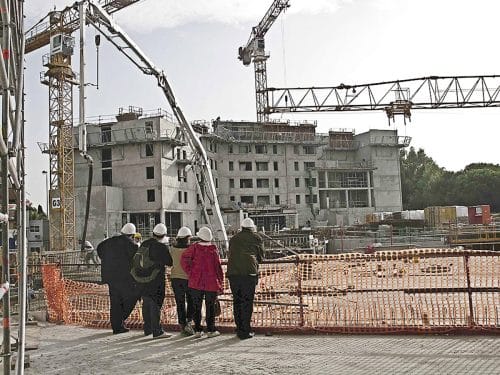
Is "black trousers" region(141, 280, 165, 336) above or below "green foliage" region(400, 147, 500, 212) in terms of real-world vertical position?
below

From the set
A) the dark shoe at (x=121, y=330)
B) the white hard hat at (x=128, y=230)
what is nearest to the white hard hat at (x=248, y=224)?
the white hard hat at (x=128, y=230)

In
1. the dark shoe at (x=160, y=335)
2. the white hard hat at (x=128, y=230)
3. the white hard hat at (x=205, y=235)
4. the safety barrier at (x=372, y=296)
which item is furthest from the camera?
the white hard hat at (x=128, y=230)

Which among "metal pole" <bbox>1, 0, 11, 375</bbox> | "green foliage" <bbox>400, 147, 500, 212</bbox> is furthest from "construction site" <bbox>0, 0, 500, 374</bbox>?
"green foliage" <bbox>400, 147, 500, 212</bbox>

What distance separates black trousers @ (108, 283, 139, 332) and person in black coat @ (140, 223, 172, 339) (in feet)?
1.07

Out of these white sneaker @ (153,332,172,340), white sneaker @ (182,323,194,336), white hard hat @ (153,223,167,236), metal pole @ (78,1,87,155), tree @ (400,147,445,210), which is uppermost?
tree @ (400,147,445,210)

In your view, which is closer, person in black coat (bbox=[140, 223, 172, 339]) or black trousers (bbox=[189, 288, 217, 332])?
black trousers (bbox=[189, 288, 217, 332])

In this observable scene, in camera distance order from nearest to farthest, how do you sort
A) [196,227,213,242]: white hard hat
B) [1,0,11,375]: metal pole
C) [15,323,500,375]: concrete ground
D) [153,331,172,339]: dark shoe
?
[1,0,11,375]: metal pole
[15,323,500,375]: concrete ground
[153,331,172,339]: dark shoe
[196,227,213,242]: white hard hat

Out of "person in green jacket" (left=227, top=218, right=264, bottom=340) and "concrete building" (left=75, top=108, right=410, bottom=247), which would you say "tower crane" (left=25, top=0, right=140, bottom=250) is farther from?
"person in green jacket" (left=227, top=218, right=264, bottom=340)

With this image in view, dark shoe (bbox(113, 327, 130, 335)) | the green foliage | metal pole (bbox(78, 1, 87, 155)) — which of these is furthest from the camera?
the green foliage

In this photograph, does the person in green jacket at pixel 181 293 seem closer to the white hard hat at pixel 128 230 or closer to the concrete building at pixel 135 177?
the white hard hat at pixel 128 230

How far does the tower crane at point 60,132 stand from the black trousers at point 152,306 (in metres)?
39.4

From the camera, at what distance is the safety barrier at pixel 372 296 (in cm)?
750

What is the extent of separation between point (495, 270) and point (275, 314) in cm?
356

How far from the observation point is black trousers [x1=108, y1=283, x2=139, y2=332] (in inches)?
324
